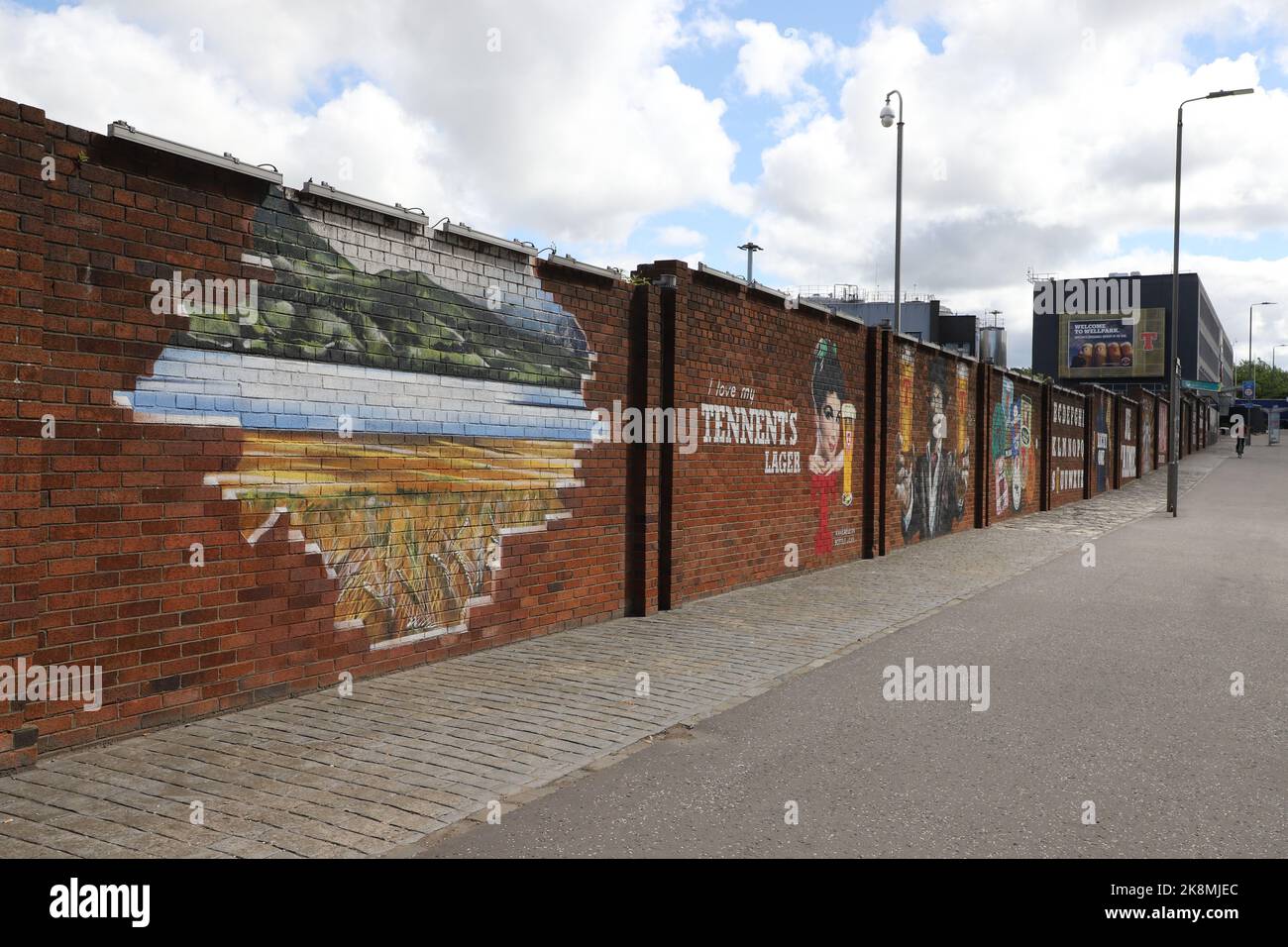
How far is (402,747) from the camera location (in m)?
5.69

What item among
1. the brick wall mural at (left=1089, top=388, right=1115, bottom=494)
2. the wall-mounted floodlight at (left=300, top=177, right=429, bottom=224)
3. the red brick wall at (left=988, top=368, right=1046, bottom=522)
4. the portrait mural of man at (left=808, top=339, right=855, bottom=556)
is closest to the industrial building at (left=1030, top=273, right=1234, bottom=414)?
the brick wall mural at (left=1089, top=388, right=1115, bottom=494)

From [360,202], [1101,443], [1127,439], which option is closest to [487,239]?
[360,202]

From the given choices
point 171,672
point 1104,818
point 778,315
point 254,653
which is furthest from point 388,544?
point 778,315

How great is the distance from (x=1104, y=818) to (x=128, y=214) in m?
5.78

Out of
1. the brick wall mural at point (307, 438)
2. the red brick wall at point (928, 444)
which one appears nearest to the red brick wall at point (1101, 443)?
the red brick wall at point (928, 444)

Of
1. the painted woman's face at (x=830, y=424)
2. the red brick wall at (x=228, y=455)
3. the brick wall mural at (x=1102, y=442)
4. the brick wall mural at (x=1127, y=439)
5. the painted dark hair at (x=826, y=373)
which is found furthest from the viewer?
the brick wall mural at (x=1127, y=439)

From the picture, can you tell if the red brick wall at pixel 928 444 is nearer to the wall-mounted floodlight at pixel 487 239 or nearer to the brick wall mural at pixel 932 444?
the brick wall mural at pixel 932 444

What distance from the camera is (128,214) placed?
18.9ft

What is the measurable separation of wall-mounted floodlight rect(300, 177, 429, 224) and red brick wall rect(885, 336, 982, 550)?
403 inches

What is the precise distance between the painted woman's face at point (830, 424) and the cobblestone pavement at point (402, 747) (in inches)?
175

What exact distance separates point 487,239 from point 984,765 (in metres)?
5.31

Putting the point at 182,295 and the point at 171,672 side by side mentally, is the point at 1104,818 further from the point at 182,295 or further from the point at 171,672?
the point at 182,295

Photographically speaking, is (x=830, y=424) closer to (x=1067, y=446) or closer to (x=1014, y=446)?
(x=1014, y=446)

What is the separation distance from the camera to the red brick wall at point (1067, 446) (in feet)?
93.5
